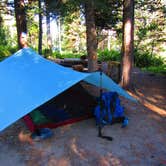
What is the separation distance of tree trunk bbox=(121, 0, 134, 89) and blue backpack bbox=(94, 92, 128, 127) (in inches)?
84.8

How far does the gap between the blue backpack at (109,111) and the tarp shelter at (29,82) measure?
26 cm

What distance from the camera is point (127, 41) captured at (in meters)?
6.70

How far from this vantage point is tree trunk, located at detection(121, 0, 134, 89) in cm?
664

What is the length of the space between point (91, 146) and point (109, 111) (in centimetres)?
100

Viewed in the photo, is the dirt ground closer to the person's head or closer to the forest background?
the forest background

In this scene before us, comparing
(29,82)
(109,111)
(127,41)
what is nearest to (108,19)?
(127,41)

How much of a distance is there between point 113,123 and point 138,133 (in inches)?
21.0

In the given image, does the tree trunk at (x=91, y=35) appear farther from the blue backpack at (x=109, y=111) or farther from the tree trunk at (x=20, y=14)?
the tree trunk at (x=20, y=14)

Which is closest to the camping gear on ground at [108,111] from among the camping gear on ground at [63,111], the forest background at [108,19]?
the camping gear on ground at [63,111]

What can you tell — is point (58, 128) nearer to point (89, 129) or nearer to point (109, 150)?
point (89, 129)

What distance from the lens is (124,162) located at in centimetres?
349

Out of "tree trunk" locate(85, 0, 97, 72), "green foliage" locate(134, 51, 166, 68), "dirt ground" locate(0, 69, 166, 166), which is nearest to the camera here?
"dirt ground" locate(0, 69, 166, 166)

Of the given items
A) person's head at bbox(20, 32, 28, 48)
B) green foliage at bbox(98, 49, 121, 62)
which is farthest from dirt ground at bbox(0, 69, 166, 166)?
green foliage at bbox(98, 49, 121, 62)

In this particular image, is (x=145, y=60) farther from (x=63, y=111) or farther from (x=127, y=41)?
(x=63, y=111)
